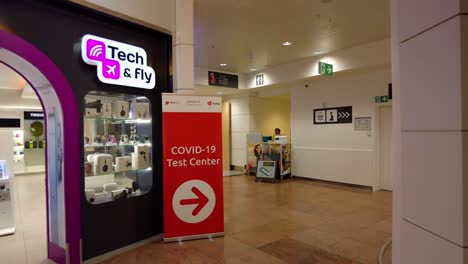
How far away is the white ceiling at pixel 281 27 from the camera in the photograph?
14.2 ft

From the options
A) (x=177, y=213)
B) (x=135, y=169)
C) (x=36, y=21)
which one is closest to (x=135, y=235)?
(x=177, y=213)

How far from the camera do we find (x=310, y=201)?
587cm

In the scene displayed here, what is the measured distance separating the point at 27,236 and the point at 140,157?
84.7 inches

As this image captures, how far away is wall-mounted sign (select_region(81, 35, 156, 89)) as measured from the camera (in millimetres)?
3107

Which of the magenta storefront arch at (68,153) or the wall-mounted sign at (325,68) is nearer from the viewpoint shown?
the magenta storefront arch at (68,153)

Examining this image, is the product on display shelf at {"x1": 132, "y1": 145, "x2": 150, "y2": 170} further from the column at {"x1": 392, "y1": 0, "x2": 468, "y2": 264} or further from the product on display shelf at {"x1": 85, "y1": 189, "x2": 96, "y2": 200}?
the column at {"x1": 392, "y1": 0, "x2": 468, "y2": 264}

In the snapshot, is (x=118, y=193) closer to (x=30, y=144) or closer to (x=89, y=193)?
(x=89, y=193)

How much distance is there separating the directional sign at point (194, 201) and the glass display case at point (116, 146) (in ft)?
1.63

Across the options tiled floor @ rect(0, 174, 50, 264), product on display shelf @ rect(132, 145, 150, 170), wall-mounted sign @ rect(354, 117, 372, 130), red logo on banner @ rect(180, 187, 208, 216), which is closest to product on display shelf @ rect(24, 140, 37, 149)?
tiled floor @ rect(0, 174, 50, 264)

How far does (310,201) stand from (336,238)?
6.72 ft

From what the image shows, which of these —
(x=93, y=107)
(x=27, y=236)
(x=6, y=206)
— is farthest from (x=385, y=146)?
(x=6, y=206)

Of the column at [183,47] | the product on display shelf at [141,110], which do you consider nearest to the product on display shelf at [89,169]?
the product on display shelf at [141,110]

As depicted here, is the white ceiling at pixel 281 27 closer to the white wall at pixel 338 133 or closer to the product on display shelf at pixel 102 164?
the white wall at pixel 338 133

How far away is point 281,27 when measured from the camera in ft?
17.1
